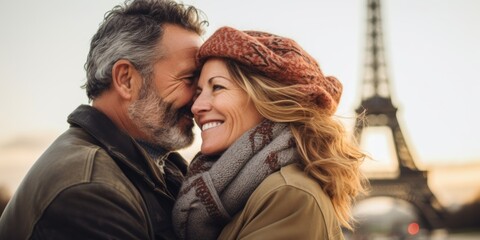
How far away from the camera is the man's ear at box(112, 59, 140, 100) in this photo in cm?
358

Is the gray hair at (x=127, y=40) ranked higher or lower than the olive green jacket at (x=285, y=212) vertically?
higher

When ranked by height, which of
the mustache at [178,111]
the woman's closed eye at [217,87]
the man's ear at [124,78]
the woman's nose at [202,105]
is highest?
the man's ear at [124,78]

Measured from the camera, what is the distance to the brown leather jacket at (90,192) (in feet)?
8.59

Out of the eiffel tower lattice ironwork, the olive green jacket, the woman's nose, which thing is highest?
the woman's nose

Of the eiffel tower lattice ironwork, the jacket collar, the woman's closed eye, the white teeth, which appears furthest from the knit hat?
the eiffel tower lattice ironwork

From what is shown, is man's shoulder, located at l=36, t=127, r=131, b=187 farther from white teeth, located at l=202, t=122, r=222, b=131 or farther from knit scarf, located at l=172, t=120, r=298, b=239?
white teeth, located at l=202, t=122, r=222, b=131

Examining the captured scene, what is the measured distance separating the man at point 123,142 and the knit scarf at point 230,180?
6.1 inches

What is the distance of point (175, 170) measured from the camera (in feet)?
13.8

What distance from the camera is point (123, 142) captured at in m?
3.24

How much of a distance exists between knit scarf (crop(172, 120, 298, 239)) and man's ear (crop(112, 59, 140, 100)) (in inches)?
27.6

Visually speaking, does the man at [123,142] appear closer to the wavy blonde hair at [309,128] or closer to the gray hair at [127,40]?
the gray hair at [127,40]

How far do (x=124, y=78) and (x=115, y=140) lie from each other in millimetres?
543

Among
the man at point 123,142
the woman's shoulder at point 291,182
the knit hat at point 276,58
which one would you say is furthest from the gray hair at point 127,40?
the woman's shoulder at point 291,182

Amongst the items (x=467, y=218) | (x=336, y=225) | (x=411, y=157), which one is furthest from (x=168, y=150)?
(x=467, y=218)
